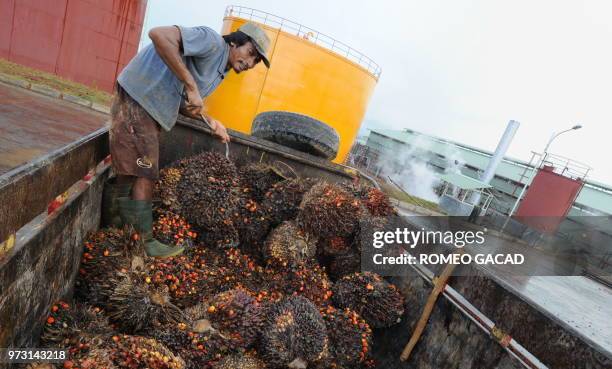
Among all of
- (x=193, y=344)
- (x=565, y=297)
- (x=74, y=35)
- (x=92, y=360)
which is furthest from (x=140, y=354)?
(x=74, y=35)

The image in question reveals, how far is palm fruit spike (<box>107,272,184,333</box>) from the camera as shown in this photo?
7.32 feet

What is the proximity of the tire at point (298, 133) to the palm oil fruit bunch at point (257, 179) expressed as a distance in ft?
2.12

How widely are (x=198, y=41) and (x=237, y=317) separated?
7.17 feet

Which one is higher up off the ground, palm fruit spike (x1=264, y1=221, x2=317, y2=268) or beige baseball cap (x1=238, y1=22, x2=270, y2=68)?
beige baseball cap (x1=238, y1=22, x2=270, y2=68)

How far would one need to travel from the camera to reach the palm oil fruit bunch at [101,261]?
2.28 metres

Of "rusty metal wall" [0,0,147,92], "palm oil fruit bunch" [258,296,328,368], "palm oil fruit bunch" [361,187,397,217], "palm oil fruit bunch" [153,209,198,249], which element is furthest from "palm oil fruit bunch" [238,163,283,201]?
"rusty metal wall" [0,0,147,92]

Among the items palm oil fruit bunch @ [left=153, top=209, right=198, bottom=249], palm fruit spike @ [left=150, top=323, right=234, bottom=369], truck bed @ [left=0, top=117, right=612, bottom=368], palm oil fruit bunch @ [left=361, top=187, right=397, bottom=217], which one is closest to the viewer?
truck bed @ [left=0, top=117, right=612, bottom=368]

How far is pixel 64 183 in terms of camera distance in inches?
75.2

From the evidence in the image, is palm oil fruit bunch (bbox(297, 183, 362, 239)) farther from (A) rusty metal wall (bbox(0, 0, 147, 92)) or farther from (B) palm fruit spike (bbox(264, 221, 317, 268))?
(A) rusty metal wall (bbox(0, 0, 147, 92))

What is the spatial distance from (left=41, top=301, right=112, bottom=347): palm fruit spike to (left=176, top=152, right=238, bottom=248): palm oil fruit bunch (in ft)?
4.08

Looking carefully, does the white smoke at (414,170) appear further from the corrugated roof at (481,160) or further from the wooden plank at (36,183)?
the wooden plank at (36,183)

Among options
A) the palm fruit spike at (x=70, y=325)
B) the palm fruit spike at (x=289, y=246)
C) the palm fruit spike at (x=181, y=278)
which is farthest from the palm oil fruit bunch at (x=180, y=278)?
the palm fruit spike at (x=289, y=246)

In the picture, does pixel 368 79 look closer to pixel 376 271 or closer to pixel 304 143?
pixel 304 143

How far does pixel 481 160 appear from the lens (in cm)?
3556
